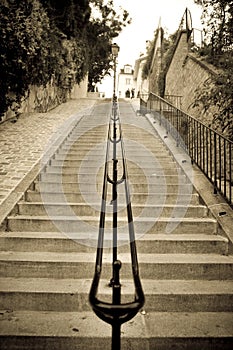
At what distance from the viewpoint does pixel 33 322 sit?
279 centimetres

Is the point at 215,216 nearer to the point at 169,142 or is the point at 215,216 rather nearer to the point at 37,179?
the point at 37,179

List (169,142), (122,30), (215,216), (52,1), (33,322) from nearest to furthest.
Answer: (33,322), (215,216), (169,142), (52,1), (122,30)

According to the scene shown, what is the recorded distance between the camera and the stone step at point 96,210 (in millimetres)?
4387

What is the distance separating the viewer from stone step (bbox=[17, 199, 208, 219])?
439 centimetres

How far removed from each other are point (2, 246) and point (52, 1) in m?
10.6

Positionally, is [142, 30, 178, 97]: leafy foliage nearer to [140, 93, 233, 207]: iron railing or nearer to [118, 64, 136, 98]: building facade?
[140, 93, 233, 207]: iron railing

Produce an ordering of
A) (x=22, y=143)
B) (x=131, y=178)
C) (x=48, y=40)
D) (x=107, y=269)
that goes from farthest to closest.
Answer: (x=48, y=40)
(x=22, y=143)
(x=131, y=178)
(x=107, y=269)

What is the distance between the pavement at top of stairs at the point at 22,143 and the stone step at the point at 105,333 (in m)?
2.10

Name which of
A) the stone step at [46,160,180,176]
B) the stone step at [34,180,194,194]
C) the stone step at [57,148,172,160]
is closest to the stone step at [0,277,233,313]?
the stone step at [34,180,194,194]

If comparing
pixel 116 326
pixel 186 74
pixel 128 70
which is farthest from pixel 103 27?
pixel 128 70

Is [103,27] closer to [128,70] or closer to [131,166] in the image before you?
[131,166]

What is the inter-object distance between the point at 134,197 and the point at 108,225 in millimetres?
776

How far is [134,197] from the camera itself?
4.80 m

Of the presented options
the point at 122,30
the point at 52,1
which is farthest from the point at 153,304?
the point at 122,30
